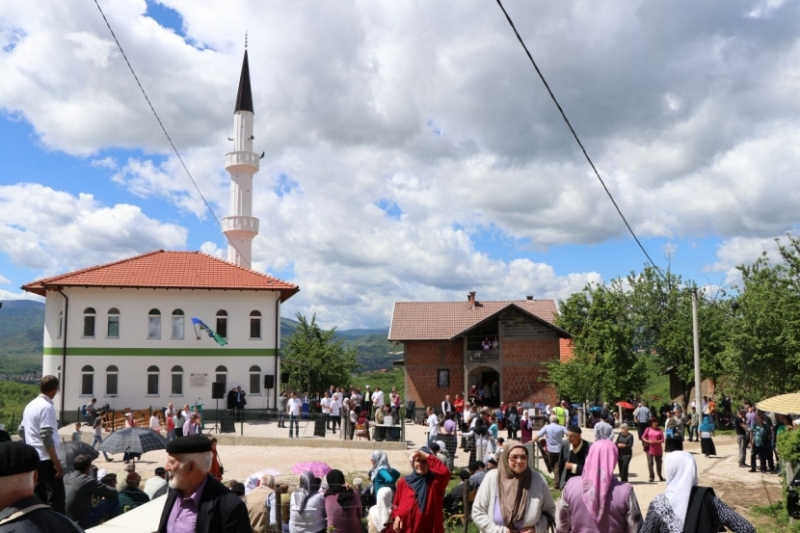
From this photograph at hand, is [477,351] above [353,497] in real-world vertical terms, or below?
above

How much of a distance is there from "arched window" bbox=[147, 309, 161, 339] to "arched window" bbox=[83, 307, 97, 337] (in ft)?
7.49

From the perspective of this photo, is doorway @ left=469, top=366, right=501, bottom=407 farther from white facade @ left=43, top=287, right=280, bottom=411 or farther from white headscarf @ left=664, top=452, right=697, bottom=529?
white headscarf @ left=664, top=452, right=697, bottom=529

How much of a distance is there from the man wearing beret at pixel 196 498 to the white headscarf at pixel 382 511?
310 centimetres

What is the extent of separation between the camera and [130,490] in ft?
32.4

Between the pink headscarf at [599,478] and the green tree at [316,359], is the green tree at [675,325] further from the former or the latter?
the pink headscarf at [599,478]

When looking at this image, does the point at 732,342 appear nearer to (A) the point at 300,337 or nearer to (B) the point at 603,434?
(B) the point at 603,434

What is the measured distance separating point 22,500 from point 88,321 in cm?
2982

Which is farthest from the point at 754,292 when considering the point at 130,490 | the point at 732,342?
the point at 130,490

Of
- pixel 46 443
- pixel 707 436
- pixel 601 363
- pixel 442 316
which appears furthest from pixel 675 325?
pixel 46 443

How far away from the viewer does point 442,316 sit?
44031 millimetres

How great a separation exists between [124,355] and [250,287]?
19.7 feet

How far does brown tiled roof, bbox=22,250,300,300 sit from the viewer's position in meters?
30.4

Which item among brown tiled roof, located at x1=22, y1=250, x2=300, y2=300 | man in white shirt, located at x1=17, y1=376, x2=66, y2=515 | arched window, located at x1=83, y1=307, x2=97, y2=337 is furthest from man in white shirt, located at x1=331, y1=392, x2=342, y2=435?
man in white shirt, located at x1=17, y1=376, x2=66, y2=515

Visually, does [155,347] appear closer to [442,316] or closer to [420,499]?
[442,316]
